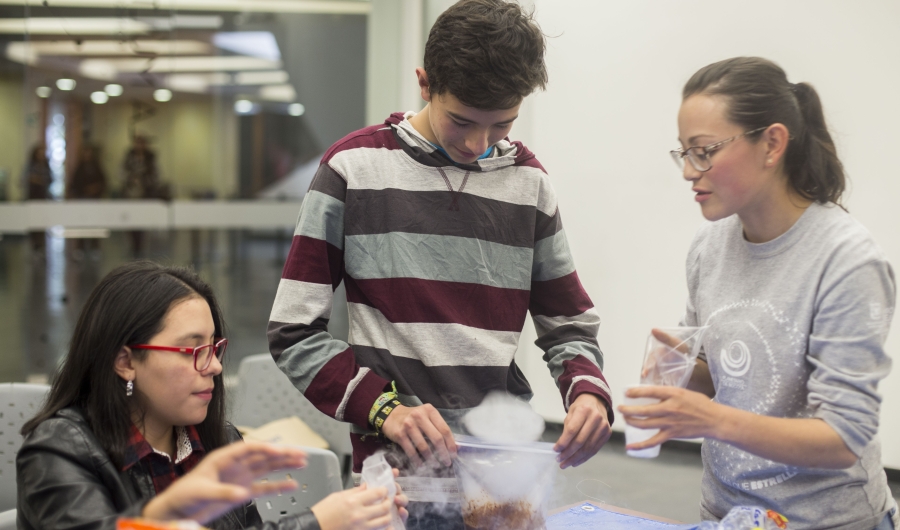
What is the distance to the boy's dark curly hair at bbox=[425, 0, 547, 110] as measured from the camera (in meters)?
1.22

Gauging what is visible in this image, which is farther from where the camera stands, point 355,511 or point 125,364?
point 125,364

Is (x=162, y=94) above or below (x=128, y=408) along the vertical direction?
below

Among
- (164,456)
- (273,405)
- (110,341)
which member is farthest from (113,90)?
(164,456)

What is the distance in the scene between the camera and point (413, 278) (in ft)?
4.32

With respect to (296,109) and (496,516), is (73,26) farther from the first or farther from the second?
(496,516)

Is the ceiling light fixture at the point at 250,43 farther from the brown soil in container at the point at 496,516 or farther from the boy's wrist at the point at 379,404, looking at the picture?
the brown soil in container at the point at 496,516

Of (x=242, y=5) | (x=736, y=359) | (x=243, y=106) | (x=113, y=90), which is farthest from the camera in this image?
(x=243, y=106)

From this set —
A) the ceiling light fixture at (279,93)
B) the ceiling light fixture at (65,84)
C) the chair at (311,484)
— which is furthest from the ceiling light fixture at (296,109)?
the chair at (311,484)

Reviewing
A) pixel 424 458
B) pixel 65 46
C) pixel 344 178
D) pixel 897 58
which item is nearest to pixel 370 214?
pixel 344 178

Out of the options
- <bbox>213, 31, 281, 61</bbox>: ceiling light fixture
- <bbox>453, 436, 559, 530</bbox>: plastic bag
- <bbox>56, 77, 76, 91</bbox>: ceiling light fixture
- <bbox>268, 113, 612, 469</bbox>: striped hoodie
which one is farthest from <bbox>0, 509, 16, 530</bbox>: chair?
<bbox>213, 31, 281, 61</bbox>: ceiling light fixture

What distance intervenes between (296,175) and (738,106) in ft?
16.6

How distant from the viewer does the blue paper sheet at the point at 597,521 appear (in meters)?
1.36

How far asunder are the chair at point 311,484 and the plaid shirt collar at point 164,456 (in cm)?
55

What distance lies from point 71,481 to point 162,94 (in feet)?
14.0
